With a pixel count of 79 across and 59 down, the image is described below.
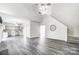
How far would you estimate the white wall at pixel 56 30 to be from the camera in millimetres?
1672

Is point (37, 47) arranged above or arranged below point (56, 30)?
below

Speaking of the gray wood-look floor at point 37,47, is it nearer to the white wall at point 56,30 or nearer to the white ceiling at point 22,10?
the white wall at point 56,30

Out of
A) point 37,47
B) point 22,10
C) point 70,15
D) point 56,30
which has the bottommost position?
point 37,47

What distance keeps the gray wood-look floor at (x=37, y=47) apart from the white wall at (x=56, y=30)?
0.38ft

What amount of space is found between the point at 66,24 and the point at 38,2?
2.98ft

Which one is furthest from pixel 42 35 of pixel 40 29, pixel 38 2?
pixel 38 2

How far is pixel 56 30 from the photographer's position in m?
1.73

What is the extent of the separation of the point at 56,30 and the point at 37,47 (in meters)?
0.67

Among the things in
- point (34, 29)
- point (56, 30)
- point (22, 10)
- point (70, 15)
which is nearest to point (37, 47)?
point (34, 29)

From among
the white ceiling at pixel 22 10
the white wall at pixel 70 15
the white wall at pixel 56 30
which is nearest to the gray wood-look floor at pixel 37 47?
the white wall at pixel 56 30

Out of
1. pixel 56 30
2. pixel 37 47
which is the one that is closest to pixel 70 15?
pixel 56 30

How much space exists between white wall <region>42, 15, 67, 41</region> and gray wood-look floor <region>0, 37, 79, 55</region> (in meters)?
0.11

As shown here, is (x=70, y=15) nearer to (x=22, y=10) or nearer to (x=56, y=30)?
(x=56, y=30)

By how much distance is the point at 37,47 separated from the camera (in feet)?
5.62
